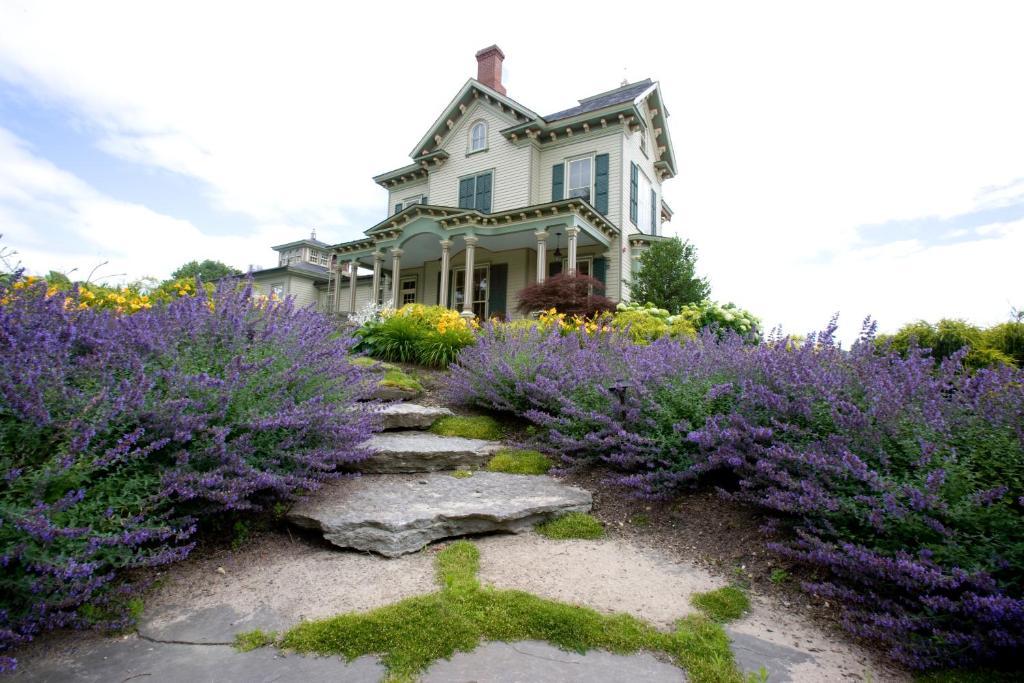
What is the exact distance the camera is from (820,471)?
2422 mm

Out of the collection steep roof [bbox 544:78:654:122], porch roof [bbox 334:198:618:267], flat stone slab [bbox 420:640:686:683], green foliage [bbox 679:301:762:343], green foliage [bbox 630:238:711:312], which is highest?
steep roof [bbox 544:78:654:122]

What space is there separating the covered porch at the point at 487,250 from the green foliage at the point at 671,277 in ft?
6.07

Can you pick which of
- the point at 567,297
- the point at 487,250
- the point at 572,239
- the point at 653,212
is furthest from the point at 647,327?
the point at 653,212

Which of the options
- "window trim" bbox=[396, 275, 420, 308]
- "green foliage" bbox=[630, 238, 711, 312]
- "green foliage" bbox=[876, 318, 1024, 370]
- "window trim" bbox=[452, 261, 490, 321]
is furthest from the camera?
"window trim" bbox=[396, 275, 420, 308]

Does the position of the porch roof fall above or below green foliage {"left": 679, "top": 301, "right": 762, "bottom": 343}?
above

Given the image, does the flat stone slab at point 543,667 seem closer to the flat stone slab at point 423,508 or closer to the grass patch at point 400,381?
the flat stone slab at point 423,508

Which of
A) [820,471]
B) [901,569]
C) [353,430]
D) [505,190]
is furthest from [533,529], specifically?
[505,190]

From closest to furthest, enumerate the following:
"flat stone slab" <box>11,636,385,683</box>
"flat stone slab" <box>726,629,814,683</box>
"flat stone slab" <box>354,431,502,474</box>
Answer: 1. "flat stone slab" <box>11,636,385,683</box>
2. "flat stone slab" <box>726,629,814,683</box>
3. "flat stone slab" <box>354,431,502,474</box>

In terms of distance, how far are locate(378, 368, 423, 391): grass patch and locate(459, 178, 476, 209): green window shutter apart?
1126 centimetres

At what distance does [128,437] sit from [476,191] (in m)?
15.4

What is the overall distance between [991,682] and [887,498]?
2.02 ft

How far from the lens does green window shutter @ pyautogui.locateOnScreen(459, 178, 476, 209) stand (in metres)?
16.5

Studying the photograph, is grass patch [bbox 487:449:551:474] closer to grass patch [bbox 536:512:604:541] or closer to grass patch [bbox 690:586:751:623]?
grass patch [bbox 536:512:604:541]

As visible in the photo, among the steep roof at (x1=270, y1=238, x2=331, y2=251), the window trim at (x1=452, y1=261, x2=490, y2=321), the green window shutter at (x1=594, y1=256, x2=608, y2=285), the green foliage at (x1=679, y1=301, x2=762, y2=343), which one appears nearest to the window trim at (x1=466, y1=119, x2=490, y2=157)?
the window trim at (x1=452, y1=261, x2=490, y2=321)
